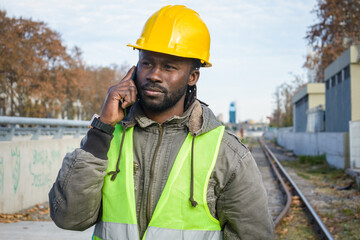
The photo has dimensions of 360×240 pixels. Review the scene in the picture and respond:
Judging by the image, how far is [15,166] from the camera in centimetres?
771

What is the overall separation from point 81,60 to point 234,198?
119ft

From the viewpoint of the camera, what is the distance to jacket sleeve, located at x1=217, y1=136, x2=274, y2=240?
208 centimetres

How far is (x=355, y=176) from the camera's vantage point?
13320mm

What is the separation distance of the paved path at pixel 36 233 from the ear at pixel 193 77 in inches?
144

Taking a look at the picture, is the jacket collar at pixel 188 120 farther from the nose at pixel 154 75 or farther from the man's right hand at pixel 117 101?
the nose at pixel 154 75

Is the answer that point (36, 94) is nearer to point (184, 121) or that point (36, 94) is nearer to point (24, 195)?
point (24, 195)

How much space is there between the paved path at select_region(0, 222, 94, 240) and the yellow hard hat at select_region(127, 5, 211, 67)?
3.82 meters

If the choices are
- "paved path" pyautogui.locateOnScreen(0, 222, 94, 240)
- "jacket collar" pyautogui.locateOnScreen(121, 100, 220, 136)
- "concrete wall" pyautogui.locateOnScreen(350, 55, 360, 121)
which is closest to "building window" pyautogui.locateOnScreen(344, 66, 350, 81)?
"concrete wall" pyautogui.locateOnScreen(350, 55, 360, 121)

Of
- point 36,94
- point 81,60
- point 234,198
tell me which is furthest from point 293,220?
point 81,60

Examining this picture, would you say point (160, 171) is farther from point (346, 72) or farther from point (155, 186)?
point (346, 72)

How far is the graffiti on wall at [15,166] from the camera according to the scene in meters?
7.62

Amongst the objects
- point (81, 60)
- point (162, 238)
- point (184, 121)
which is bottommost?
point (162, 238)

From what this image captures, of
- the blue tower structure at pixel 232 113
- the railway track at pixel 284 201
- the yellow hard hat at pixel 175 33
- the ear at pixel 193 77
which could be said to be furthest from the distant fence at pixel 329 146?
the blue tower structure at pixel 232 113

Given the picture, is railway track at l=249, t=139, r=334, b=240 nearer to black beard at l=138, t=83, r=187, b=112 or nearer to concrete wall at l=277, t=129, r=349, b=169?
concrete wall at l=277, t=129, r=349, b=169
